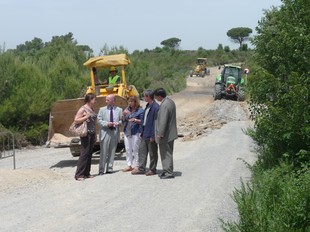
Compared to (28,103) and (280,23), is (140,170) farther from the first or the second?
(28,103)

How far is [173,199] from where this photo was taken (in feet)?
28.2

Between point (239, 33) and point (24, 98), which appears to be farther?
point (239, 33)

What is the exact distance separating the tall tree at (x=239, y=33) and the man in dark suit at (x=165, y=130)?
125422 millimetres

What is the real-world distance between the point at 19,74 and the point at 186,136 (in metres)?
8.53

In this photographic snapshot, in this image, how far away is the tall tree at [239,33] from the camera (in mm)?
134125

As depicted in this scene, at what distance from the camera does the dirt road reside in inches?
291

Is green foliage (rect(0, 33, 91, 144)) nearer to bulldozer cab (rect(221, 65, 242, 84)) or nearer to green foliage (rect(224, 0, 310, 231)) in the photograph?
bulldozer cab (rect(221, 65, 242, 84))

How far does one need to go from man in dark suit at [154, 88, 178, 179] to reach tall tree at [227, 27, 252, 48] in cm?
12542

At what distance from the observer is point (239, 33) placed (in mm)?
135750

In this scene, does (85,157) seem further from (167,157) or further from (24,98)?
(24,98)

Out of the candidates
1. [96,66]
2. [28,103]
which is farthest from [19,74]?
[96,66]

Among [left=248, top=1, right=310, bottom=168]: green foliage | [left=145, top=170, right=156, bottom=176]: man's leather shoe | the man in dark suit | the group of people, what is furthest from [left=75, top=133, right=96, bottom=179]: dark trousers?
[left=248, top=1, right=310, bottom=168]: green foliage


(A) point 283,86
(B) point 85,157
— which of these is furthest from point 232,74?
(A) point 283,86

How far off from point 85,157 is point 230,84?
2285 cm
